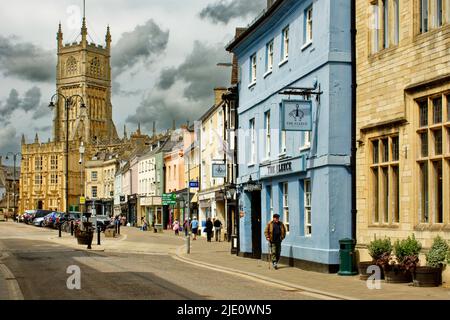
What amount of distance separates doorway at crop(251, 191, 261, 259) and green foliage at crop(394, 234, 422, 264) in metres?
13.3

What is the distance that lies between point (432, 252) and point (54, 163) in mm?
161723

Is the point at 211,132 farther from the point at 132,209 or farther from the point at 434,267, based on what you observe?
the point at 132,209

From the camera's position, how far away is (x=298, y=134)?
2725cm

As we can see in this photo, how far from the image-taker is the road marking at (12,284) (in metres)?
16.8

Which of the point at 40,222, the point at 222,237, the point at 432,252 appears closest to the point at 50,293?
the point at 432,252

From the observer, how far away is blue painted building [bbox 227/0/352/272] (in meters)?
23.9

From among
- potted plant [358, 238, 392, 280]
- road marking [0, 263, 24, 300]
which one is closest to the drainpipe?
potted plant [358, 238, 392, 280]

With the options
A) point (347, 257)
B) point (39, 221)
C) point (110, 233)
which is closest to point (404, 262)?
point (347, 257)

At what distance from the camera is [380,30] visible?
2239 centimetres

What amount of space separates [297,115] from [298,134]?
2840 millimetres

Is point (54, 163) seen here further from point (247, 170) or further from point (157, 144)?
point (247, 170)

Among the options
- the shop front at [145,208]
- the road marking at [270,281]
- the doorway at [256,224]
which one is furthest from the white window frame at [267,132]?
the shop front at [145,208]

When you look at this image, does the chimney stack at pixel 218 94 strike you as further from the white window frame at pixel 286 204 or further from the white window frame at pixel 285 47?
the white window frame at pixel 286 204

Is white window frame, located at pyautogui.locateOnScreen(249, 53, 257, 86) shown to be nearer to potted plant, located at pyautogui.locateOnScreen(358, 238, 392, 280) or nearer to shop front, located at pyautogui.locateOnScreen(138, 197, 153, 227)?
potted plant, located at pyautogui.locateOnScreen(358, 238, 392, 280)
